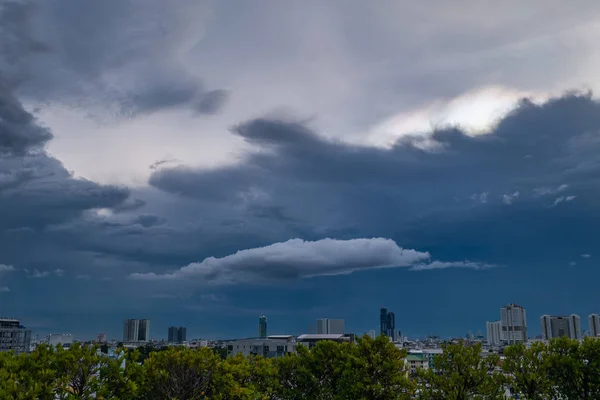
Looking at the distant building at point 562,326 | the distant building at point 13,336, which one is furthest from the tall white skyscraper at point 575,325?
the distant building at point 13,336

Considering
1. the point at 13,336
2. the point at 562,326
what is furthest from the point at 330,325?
the point at 13,336

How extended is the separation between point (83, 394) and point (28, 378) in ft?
6.79

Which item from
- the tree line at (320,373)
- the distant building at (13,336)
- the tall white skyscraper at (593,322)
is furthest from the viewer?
the tall white skyscraper at (593,322)

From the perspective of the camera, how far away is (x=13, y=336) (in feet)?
312

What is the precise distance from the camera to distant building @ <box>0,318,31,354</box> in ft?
307

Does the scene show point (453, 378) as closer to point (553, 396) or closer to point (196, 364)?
point (553, 396)

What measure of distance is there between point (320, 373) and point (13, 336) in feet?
303

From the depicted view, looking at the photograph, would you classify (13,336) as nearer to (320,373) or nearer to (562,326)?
(320,373)

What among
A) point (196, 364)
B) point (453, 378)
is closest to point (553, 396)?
point (453, 378)

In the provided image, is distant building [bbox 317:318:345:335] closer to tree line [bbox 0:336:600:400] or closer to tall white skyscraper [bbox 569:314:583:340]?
tall white skyscraper [bbox 569:314:583:340]

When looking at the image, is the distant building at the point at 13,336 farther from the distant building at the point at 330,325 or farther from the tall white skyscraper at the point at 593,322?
the tall white skyscraper at the point at 593,322

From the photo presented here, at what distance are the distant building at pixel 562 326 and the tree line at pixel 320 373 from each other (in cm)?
17461

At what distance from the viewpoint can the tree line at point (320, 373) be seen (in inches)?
626

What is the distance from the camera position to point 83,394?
632 inches
